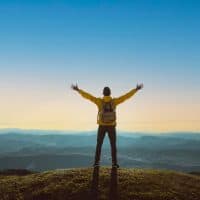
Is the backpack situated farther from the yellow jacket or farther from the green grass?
the green grass

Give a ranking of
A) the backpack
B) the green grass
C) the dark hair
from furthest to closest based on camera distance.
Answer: the dark hair
the green grass
the backpack

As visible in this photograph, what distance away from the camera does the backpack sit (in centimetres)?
1880

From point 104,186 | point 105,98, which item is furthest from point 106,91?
point 104,186

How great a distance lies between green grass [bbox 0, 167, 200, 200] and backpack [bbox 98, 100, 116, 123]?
3.53 metres

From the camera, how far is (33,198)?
19469 millimetres

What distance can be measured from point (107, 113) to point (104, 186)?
389 centimetres

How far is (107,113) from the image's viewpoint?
18.9 metres

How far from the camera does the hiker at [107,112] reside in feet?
61.8

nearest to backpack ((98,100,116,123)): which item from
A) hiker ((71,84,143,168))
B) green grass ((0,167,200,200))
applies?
hiker ((71,84,143,168))

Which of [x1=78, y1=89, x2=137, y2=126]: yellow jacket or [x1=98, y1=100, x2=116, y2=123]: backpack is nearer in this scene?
[x1=98, y1=100, x2=116, y2=123]: backpack

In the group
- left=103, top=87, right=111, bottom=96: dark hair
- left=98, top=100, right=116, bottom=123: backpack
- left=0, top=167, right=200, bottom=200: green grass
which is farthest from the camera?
left=103, top=87, right=111, bottom=96: dark hair

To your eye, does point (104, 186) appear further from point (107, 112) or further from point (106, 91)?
point (106, 91)

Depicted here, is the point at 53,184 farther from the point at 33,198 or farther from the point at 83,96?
the point at 83,96

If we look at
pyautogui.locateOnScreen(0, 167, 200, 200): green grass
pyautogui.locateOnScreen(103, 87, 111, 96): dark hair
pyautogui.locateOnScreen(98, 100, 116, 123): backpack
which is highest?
pyautogui.locateOnScreen(103, 87, 111, 96): dark hair
